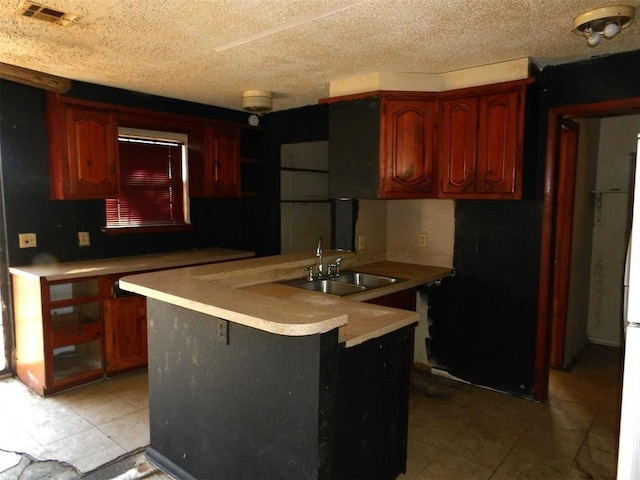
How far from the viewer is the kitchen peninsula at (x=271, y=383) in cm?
166

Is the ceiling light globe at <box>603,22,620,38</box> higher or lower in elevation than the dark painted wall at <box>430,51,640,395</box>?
higher

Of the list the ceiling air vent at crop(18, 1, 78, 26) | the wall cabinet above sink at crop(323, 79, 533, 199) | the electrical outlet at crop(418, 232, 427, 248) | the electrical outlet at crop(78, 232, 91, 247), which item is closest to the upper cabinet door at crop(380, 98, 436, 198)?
the wall cabinet above sink at crop(323, 79, 533, 199)

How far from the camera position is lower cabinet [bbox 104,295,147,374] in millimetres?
3340

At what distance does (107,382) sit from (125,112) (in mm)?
2111

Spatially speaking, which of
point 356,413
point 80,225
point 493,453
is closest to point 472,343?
point 493,453

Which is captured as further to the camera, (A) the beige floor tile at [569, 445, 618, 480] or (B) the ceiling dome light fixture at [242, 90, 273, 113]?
(B) the ceiling dome light fixture at [242, 90, 273, 113]

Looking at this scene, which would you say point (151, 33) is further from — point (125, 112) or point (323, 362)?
point (323, 362)

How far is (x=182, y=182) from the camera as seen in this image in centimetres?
427

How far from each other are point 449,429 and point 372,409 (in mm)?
1050

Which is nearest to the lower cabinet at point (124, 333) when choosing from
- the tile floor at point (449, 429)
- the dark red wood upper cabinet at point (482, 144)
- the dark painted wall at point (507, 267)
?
the tile floor at point (449, 429)

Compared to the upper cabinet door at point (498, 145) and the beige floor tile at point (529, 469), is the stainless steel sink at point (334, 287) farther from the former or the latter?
the beige floor tile at point (529, 469)

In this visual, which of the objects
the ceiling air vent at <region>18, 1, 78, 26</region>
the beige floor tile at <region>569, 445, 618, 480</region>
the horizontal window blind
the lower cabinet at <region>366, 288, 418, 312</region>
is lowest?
the beige floor tile at <region>569, 445, 618, 480</region>

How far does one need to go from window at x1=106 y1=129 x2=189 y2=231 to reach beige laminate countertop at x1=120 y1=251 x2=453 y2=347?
1.52m

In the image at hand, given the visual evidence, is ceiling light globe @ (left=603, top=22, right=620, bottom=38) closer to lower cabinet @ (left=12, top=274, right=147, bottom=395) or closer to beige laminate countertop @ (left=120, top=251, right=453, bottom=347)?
beige laminate countertop @ (left=120, top=251, right=453, bottom=347)
